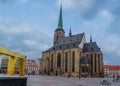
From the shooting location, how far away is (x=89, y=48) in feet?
306

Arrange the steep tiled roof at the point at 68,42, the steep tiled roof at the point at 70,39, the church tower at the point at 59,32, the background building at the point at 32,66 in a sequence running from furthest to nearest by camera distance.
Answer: the background building at the point at 32,66 → the church tower at the point at 59,32 → the steep tiled roof at the point at 70,39 → the steep tiled roof at the point at 68,42

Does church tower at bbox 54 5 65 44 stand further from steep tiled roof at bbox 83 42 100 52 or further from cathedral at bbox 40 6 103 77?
steep tiled roof at bbox 83 42 100 52

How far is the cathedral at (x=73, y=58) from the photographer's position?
289 ft

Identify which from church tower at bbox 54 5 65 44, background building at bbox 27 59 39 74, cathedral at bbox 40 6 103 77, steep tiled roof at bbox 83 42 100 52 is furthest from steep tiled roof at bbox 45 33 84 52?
background building at bbox 27 59 39 74

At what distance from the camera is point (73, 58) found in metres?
90.8

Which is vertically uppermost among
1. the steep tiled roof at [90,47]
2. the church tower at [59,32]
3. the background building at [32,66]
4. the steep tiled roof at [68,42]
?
the church tower at [59,32]

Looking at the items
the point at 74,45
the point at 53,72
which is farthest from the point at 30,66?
the point at 74,45

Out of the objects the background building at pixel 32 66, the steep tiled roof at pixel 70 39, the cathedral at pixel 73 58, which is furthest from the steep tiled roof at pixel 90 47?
the background building at pixel 32 66

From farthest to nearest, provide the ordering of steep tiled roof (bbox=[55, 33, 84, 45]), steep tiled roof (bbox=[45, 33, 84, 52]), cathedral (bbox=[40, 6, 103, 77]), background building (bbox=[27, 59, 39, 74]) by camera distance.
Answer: background building (bbox=[27, 59, 39, 74]), steep tiled roof (bbox=[55, 33, 84, 45]), steep tiled roof (bbox=[45, 33, 84, 52]), cathedral (bbox=[40, 6, 103, 77])

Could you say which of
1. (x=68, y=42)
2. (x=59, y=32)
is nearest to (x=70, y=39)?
(x=68, y=42)

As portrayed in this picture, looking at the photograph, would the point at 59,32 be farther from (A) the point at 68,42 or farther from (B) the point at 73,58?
(B) the point at 73,58

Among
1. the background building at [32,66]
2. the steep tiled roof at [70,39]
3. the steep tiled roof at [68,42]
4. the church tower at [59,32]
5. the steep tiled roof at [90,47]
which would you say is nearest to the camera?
the steep tiled roof at [90,47]

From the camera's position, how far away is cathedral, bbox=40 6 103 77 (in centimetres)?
8794

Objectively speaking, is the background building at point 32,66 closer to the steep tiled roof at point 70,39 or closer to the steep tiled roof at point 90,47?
the steep tiled roof at point 70,39
